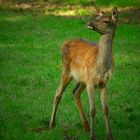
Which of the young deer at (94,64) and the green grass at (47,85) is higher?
the young deer at (94,64)

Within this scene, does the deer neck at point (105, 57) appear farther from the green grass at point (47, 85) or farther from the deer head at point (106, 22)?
the green grass at point (47, 85)

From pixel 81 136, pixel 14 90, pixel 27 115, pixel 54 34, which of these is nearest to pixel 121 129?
pixel 81 136

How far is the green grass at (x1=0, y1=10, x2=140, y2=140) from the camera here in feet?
35.2

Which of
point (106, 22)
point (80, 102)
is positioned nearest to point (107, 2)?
point (80, 102)

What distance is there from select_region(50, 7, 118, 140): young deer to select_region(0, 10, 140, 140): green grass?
0.47m

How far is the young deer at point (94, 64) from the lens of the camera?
9977 mm

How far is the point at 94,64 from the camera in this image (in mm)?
10180

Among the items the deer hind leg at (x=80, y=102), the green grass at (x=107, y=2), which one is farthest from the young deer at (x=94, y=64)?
the green grass at (x=107, y=2)

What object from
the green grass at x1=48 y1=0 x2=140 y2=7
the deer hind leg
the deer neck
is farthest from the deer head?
the green grass at x1=48 y1=0 x2=140 y2=7

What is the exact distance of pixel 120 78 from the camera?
49.4 ft

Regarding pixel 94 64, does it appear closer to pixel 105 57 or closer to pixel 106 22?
pixel 105 57

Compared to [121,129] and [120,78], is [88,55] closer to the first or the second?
[121,129]

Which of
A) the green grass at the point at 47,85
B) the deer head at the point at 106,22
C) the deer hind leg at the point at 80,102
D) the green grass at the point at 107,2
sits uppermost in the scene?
the deer head at the point at 106,22

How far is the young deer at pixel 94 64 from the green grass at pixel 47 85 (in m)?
0.47
